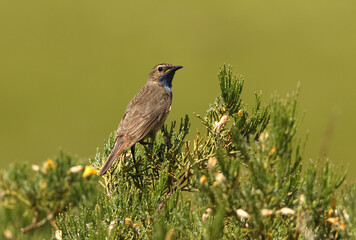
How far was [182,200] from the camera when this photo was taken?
2.83 m

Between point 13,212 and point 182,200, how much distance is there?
1.36 meters

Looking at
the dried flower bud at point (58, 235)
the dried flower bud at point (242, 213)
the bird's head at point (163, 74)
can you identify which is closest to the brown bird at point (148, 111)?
the bird's head at point (163, 74)

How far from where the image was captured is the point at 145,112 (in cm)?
664

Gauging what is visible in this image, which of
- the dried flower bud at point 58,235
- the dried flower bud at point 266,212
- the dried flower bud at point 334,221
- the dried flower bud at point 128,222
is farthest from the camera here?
the dried flower bud at point 58,235

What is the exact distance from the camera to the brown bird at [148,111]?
5558 mm

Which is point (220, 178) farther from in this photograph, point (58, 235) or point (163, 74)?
point (163, 74)

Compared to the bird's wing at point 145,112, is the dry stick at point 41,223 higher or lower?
lower

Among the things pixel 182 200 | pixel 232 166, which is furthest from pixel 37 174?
pixel 232 166

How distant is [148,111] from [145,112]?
5 cm

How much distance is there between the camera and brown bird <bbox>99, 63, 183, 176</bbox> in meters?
5.56

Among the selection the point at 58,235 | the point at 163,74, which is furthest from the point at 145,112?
the point at 58,235

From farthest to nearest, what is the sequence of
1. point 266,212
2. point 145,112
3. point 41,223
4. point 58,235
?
point 145,112 → point 41,223 → point 58,235 → point 266,212

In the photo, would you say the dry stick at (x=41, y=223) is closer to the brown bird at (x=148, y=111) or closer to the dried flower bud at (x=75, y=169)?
the dried flower bud at (x=75, y=169)

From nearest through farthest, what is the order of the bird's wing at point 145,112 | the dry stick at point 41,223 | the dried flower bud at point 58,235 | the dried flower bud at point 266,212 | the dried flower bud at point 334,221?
the dried flower bud at point 266,212 → the dried flower bud at point 334,221 → the dried flower bud at point 58,235 → the dry stick at point 41,223 → the bird's wing at point 145,112
